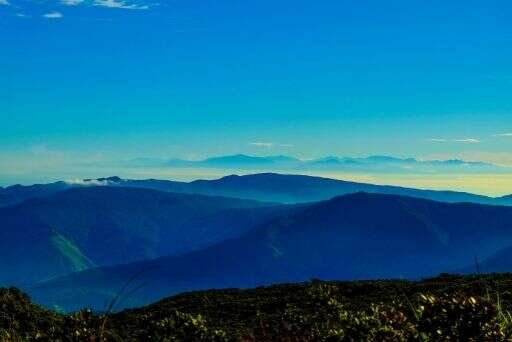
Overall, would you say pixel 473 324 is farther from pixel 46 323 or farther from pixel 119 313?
pixel 119 313

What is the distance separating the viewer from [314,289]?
76.1 ft

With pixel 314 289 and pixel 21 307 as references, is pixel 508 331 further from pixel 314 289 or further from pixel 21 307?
pixel 21 307

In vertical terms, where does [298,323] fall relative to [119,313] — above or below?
above

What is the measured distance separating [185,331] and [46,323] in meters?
8.75

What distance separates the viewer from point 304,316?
1636 centimetres

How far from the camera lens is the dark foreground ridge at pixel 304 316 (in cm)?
1162

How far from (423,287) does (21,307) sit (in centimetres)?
1201

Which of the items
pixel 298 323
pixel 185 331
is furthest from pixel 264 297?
pixel 185 331

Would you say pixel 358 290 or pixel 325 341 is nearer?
pixel 325 341

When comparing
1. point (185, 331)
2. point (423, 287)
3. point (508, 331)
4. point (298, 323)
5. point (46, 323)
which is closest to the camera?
point (508, 331)

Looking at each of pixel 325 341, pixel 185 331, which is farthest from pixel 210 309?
pixel 325 341

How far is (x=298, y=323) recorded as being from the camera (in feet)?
49.9

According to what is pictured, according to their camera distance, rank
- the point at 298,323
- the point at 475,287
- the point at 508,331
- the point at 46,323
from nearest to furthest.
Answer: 1. the point at 508,331
2. the point at 298,323
3. the point at 46,323
4. the point at 475,287

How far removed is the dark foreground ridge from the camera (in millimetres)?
11625
